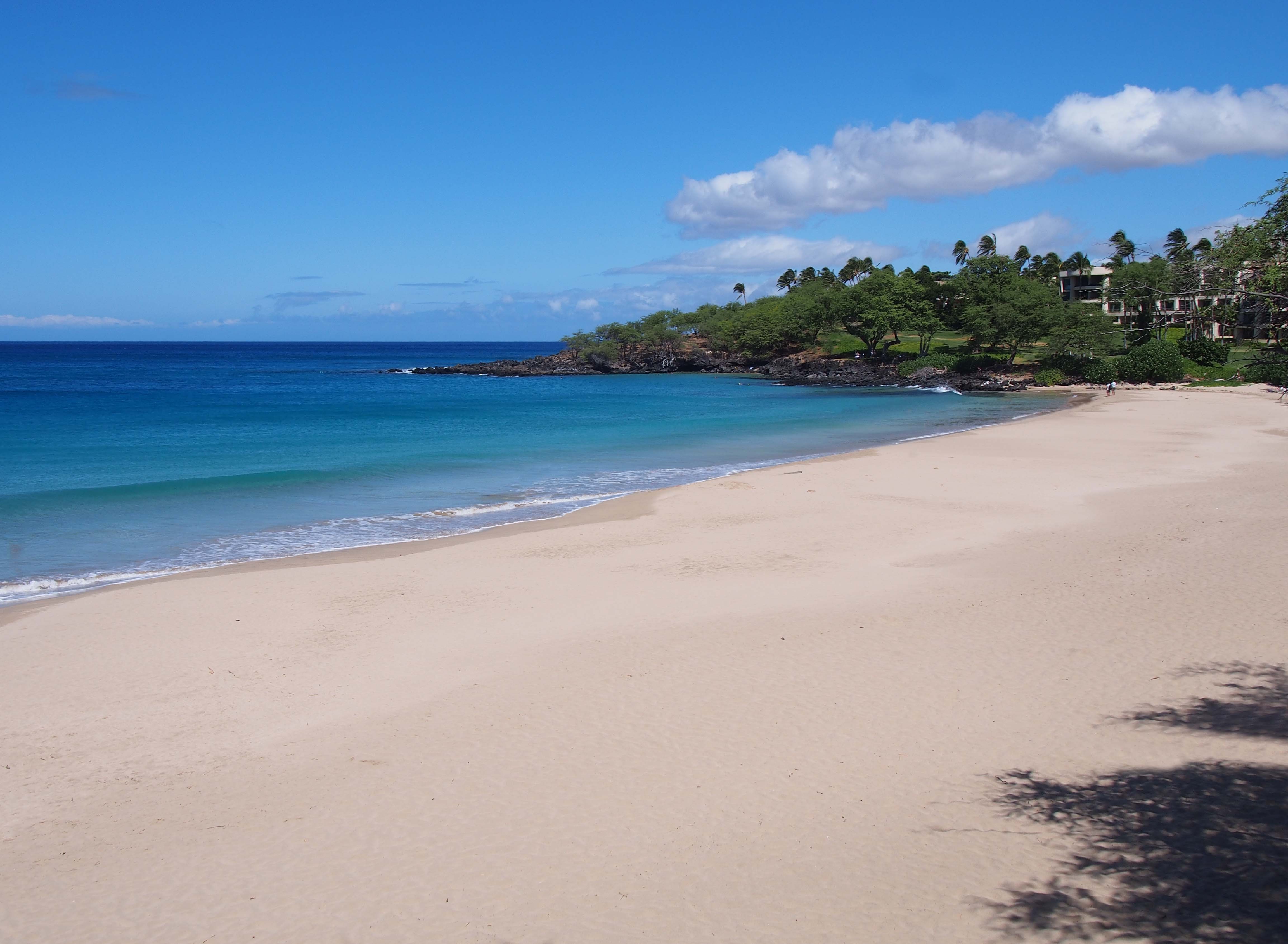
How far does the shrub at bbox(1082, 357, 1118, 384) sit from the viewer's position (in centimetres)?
5869

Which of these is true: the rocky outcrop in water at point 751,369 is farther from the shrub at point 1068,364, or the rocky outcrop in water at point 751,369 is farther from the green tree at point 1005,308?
the green tree at point 1005,308

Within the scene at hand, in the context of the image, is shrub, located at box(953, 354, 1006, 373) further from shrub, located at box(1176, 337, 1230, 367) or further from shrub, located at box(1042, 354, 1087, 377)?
shrub, located at box(1176, 337, 1230, 367)

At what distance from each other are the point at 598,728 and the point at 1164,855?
477 cm

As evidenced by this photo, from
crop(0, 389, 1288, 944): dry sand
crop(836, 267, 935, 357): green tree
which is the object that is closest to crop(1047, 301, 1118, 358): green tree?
crop(836, 267, 935, 357): green tree

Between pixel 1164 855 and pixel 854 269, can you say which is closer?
pixel 1164 855

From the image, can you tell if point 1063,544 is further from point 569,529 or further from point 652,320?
point 652,320

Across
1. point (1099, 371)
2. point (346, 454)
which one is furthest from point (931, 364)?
point (346, 454)

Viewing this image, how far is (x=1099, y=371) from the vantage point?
59531 mm

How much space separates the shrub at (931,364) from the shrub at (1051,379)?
8879mm

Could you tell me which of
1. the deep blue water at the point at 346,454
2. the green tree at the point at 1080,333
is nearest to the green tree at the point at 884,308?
the green tree at the point at 1080,333

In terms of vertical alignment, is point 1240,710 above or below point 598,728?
above

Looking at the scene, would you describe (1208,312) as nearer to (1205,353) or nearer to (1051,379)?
(1051,379)

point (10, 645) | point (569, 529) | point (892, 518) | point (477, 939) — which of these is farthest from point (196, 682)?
point (892, 518)

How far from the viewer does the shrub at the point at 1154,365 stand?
56.3m
